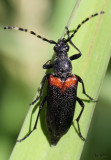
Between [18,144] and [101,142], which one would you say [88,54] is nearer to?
[18,144]

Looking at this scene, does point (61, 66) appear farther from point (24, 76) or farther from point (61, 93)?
point (24, 76)

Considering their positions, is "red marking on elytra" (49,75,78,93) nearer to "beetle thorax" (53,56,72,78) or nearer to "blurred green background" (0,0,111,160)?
"beetle thorax" (53,56,72,78)

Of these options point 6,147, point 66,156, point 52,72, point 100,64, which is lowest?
point 6,147

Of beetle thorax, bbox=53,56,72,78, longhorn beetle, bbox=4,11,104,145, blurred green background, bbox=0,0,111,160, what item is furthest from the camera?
blurred green background, bbox=0,0,111,160

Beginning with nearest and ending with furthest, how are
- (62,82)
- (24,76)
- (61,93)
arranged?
(61,93) < (62,82) < (24,76)

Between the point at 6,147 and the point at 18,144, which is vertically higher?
the point at 18,144

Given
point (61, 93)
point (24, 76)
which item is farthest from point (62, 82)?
point (24, 76)

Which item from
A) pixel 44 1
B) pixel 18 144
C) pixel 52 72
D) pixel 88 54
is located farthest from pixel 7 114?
pixel 44 1

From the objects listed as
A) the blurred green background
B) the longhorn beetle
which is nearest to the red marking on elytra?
the longhorn beetle
